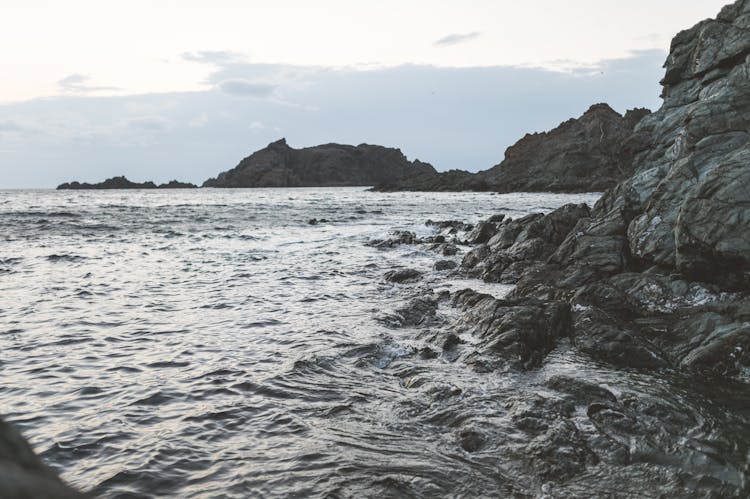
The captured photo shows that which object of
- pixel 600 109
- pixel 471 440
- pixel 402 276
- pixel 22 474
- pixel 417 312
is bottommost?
pixel 471 440

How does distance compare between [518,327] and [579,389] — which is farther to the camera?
[518,327]

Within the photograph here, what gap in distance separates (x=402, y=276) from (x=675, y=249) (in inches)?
380

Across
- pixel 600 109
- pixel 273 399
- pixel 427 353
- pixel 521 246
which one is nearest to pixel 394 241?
pixel 521 246

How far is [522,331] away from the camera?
38.0ft

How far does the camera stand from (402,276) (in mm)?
20469

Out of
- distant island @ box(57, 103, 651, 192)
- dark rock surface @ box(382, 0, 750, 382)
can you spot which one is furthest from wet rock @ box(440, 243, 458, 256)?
distant island @ box(57, 103, 651, 192)

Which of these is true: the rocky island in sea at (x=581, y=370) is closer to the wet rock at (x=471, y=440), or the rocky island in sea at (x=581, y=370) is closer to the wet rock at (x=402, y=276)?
the wet rock at (x=471, y=440)

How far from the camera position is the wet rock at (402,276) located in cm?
2030

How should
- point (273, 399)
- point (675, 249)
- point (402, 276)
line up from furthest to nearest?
point (402, 276), point (675, 249), point (273, 399)

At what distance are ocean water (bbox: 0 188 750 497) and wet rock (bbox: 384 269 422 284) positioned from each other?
1.57m

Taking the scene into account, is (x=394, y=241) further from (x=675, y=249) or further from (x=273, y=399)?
(x=273, y=399)

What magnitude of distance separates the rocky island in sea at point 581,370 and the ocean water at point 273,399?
0.18 feet

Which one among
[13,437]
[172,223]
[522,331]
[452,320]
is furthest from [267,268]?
[172,223]

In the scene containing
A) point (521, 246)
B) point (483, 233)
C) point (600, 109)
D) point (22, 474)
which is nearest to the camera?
point (22, 474)
